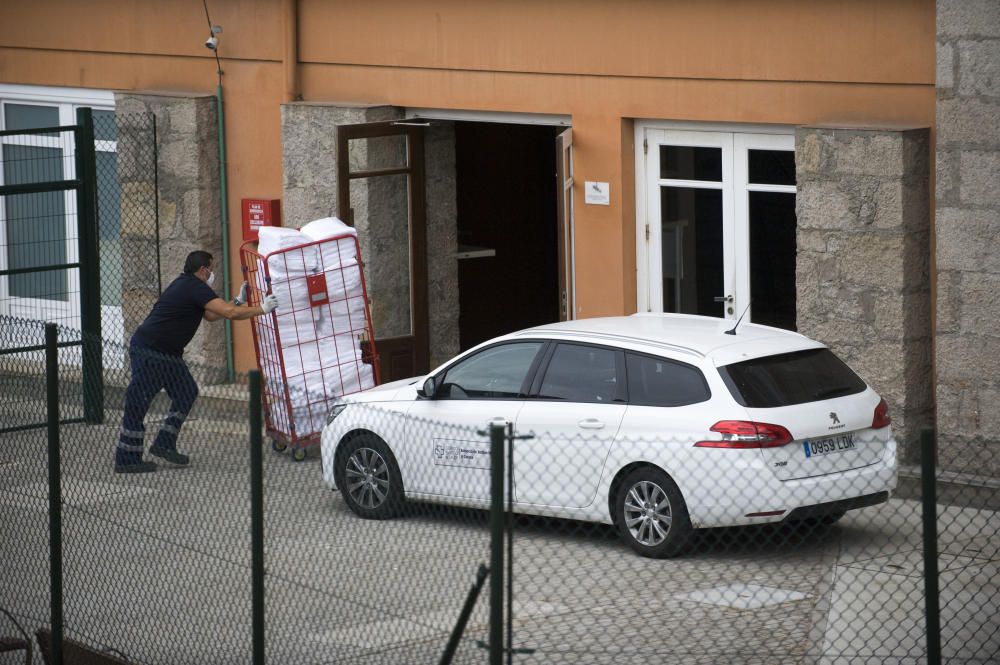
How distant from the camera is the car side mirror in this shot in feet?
38.9

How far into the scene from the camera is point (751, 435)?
10375mm

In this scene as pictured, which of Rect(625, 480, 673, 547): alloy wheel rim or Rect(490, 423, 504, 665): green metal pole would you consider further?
Rect(625, 480, 673, 547): alloy wheel rim

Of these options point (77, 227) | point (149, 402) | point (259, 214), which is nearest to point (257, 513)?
point (149, 402)

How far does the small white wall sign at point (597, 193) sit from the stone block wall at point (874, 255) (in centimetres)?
213

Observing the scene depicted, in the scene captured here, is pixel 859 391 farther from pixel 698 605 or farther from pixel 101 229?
pixel 101 229

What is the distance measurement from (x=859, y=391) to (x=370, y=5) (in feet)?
24.1

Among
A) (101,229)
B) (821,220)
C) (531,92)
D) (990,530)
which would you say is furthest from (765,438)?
(101,229)

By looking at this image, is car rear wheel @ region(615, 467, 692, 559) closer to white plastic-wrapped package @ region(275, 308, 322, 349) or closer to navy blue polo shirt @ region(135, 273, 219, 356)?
white plastic-wrapped package @ region(275, 308, 322, 349)

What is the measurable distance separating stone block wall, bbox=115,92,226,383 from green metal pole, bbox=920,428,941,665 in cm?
1166

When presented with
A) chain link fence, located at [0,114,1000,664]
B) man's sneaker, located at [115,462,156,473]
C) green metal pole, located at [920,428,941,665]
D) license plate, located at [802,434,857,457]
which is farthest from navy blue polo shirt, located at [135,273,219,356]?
green metal pole, located at [920,428,941,665]

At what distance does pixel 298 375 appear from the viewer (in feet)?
46.3

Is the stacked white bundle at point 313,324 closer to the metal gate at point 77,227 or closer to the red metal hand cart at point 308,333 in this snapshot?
the red metal hand cart at point 308,333

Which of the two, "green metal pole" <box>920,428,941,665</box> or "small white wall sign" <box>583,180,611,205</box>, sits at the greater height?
"small white wall sign" <box>583,180,611,205</box>

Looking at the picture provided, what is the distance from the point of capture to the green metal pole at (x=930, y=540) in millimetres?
6344
